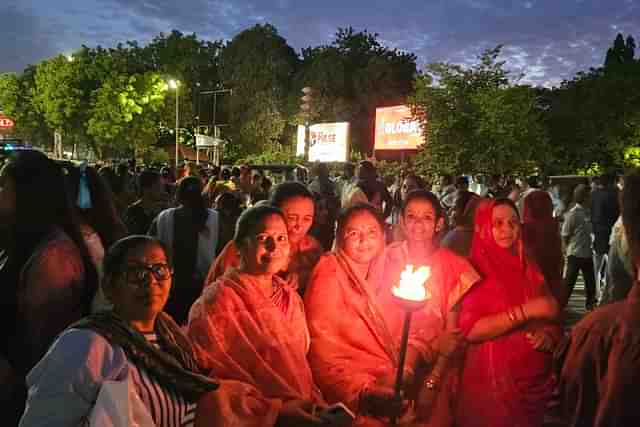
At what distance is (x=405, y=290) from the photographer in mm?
1829

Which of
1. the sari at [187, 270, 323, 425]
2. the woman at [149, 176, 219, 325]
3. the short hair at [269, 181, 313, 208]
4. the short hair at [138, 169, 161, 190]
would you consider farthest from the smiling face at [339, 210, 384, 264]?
the short hair at [138, 169, 161, 190]

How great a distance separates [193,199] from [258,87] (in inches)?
1371

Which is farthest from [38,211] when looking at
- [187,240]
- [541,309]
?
[541,309]

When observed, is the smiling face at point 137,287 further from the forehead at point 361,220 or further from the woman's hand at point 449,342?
the woman's hand at point 449,342

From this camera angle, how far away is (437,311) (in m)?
3.35

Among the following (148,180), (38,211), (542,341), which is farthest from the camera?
(148,180)

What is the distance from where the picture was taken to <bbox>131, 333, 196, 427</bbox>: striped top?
1.78 meters

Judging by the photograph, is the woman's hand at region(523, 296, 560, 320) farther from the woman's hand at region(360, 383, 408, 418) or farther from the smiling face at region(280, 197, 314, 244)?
the smiling face at region(280, 197, 314, 244)

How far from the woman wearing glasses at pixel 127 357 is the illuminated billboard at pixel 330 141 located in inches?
822

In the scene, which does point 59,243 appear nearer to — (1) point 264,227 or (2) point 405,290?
(1) point 264,227

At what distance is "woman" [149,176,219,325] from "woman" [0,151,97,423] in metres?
2.01

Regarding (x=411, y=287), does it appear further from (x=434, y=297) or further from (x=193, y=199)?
(x=193, y=199)

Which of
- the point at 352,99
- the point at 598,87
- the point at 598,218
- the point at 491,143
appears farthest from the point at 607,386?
the point at 598,87

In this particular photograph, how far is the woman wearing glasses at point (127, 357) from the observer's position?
1.58m
